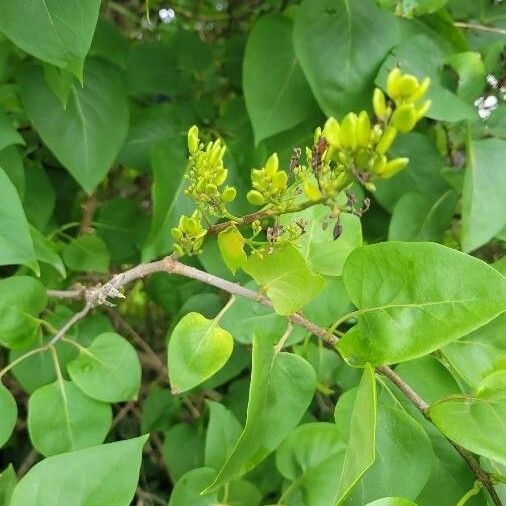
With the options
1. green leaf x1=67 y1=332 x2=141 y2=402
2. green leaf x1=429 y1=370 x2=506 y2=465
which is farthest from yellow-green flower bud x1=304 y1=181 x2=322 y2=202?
green leaf x1=67 y1=332 x2=141 y2=402

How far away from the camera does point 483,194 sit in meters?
0.69

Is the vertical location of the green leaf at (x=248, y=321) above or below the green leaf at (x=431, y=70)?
below

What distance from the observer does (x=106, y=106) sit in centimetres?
76

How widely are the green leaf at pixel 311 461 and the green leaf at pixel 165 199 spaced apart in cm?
23

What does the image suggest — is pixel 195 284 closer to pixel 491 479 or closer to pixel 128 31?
pixel 491 479

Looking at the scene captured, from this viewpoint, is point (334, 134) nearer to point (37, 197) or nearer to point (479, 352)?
point (479, 352)

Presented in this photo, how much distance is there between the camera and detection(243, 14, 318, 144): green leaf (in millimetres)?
760

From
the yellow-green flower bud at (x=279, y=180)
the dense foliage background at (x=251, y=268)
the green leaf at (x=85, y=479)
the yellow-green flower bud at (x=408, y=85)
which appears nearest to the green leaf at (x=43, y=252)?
the dense foliage background at (x=251, y=268)

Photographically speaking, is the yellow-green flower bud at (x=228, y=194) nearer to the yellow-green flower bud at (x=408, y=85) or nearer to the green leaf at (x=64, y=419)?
the yellow-green flower bud at (x=408, y=85)

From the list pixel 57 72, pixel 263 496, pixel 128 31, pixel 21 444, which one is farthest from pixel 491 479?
pixel 128 31

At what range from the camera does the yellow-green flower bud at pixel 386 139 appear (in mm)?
333

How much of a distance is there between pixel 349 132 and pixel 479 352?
0.97ft

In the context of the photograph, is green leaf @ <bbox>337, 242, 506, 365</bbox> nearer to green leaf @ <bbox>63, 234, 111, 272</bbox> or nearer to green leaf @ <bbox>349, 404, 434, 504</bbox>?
green leaf @ <bbox>349, 404, 434, 504</bbox>

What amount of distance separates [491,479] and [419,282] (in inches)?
7.1
